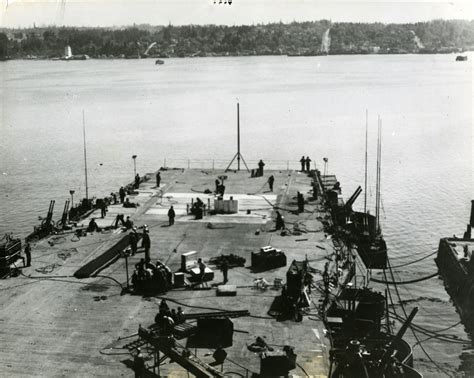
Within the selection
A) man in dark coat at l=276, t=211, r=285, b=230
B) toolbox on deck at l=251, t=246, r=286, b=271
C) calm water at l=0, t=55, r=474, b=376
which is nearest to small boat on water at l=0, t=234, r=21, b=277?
toolbox on deck at l=251, t=246, r=286, b=271

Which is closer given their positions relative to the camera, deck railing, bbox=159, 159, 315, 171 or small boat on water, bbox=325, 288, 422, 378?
small boat on water, bbox=325, 288, 422, 378

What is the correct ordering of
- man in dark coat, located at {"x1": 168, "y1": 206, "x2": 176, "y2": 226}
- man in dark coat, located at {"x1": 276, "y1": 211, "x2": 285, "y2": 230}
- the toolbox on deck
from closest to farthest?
the toolbox on deck → man in dark coat, located at {"x1": 276, "y1": 211, "x2": 285, "y2": 230} → man in dark coat, located at {"x1": 168, "y1": 206, "x2": 176, "y2": 226}

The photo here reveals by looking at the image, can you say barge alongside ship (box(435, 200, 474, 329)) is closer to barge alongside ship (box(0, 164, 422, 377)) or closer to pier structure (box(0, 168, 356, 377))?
barge alongside ship (box(0, 164, 422, 377))

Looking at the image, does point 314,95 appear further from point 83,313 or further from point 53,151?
point 83,313

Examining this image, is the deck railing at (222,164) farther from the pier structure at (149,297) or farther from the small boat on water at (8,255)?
the small boat on water at (8,255)

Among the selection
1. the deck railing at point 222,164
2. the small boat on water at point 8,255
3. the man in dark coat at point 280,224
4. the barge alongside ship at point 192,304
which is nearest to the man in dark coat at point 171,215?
the barge alongside ship at point 192,304

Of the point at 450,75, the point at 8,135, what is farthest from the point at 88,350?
the point at 450,75

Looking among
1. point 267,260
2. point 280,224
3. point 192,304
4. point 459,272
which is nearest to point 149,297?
point 192,304
